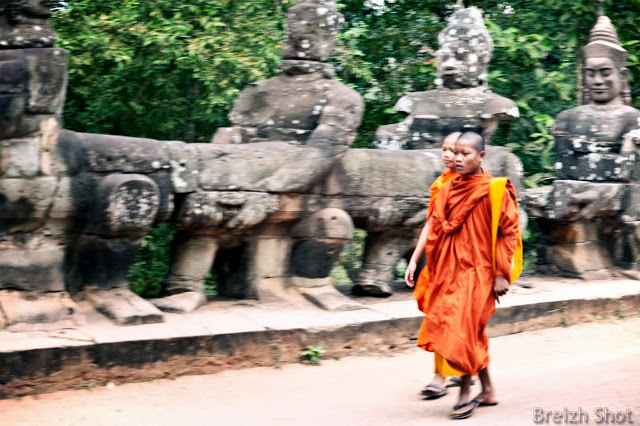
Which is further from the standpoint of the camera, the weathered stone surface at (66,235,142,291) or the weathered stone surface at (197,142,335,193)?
the weathered stone surface at (197,142,335,193)

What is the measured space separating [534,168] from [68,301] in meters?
5.95

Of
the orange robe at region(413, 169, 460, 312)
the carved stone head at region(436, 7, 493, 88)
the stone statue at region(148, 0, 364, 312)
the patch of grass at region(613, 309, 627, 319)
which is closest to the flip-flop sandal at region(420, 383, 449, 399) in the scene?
the orange robe at region(413, 169, 460, 312)

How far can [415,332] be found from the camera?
6016 mm

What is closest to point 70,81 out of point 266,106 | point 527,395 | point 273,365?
point 266,106

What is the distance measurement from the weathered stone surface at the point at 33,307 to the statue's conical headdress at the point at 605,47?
16.4 feet

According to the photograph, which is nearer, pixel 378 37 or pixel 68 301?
pixel 68 301

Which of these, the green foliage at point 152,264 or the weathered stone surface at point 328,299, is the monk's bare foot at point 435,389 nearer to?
the weathered stone surface at point 328,299

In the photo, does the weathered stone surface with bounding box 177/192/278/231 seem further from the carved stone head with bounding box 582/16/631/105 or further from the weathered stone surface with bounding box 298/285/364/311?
the carved stone head with bounding box 582/16/631/105

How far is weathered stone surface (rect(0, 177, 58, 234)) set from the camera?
4.98 metres

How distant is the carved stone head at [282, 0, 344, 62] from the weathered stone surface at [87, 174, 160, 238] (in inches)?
64.1

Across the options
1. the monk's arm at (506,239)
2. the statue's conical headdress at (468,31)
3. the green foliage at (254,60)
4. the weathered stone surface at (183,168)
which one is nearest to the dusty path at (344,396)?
the monk's arm at (506,239)

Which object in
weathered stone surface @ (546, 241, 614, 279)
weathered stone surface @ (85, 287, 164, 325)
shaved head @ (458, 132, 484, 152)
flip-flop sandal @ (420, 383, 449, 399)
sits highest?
shaved head @ (458, 132, 484, 152)

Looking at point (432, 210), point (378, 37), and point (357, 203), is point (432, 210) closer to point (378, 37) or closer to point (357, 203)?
point (357, 203)

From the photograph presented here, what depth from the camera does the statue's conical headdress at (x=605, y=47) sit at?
25.3 ft
